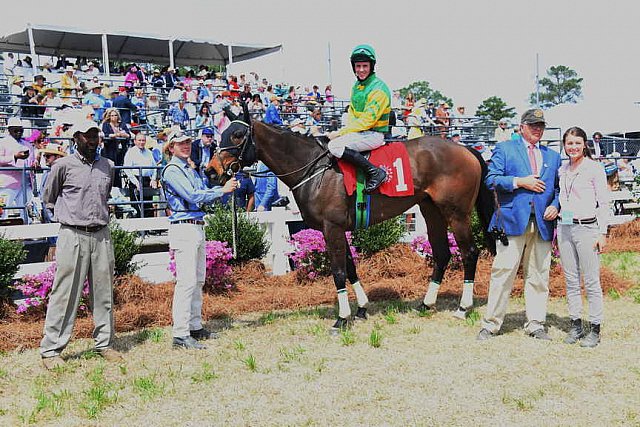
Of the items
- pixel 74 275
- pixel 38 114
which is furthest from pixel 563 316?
pixel 38 114

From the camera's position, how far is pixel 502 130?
1689cm

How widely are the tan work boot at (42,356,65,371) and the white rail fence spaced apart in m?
1.87

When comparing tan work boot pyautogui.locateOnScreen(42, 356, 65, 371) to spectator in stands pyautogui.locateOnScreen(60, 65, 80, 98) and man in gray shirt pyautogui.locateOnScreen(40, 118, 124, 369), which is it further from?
spectator in stands pyautogui.locateOnScreen(60, 65, 80, 98)

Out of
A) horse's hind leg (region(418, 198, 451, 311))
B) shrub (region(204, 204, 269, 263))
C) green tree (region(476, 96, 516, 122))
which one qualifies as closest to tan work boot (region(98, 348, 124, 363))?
shrub (region(204, 204, 269, 263))

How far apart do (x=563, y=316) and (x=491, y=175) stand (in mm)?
2020

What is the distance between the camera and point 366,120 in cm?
641

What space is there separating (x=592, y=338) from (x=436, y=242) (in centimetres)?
230

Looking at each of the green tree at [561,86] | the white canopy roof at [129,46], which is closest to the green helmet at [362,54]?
the white canopy roof at [129,46]

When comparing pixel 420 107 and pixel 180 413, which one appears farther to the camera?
pixel 420 107

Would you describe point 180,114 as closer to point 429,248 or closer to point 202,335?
point 429,248

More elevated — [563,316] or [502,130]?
[502,130]

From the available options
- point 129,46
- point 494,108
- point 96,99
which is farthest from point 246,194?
point 494,108

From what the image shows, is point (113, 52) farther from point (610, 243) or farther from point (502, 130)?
point (610, 243)

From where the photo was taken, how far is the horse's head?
614 centimetres
